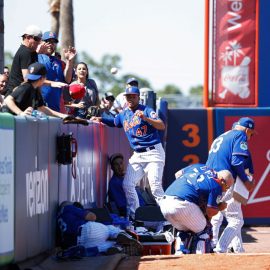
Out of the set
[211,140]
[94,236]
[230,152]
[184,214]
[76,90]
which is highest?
[76,90]

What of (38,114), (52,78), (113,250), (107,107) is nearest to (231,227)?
(113,250)

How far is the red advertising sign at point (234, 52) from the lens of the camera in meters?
20.3

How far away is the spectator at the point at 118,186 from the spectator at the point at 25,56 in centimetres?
419

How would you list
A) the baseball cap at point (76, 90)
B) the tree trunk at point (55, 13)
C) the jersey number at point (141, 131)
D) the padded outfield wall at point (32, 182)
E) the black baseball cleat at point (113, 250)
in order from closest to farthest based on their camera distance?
the padded outfield wall at point (32, 182)
the black baseball cleat at point (113, 250)
the baseball cap at point (76, 90)
the jersey number at point (141, 131)
the tree trunk at point (55, 13)

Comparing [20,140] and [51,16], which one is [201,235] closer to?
[20,140]

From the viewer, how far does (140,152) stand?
50.1 ft

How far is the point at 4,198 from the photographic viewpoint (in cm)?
870

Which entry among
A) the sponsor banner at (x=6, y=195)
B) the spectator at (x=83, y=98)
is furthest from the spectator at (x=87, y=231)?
the spectator at (x=83, y=98)

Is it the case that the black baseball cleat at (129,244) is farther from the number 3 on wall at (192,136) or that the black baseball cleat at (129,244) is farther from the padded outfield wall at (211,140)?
the number 3 on wall at (192,136)

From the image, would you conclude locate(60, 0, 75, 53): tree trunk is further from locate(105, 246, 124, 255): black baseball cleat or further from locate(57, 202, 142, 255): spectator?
locate(105, 246, 124, 255): black baseball cleat

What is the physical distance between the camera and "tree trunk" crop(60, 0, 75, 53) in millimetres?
25328

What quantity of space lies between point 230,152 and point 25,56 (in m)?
3.24

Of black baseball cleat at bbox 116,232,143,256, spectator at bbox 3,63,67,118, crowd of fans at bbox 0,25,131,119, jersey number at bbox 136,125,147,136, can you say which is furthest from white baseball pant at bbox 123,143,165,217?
spectator at bbox 3,63,67,118

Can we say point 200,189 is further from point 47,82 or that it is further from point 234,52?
point 234,52
